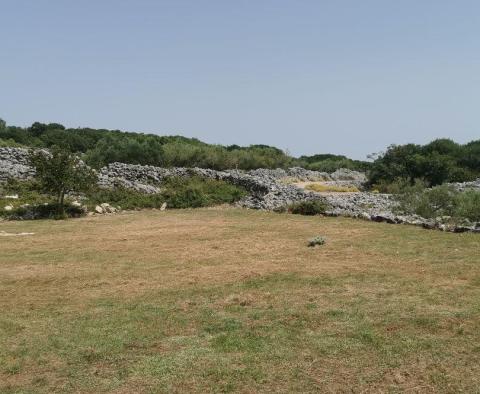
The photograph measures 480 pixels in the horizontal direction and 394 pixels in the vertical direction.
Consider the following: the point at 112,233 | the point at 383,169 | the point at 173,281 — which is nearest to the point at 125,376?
the point at 173,281

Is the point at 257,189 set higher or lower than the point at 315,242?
higher

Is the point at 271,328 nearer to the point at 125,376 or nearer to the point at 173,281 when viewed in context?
the point at 125,376

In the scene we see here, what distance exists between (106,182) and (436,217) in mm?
16187

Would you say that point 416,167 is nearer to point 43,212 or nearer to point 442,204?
point 442,204

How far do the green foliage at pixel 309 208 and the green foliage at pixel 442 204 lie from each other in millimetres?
3378

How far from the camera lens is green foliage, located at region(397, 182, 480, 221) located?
62.8ft

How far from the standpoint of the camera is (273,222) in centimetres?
1955

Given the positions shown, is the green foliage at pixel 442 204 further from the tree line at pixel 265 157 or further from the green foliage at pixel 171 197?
the tree line at pixel 265 157

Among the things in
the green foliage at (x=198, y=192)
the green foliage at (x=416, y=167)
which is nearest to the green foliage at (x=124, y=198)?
the green foliage at (x=198, y=192)

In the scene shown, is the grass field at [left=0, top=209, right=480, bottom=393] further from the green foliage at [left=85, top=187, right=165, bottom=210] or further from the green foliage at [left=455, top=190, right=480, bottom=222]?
the green foliage at [left=85, top=187, right=165, bottom=210]

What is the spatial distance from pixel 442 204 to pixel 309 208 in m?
5.52

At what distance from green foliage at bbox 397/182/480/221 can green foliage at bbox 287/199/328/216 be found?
338 cm

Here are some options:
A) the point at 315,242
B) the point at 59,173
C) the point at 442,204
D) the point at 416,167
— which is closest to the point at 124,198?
the point at 59,173

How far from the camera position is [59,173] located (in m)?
21.8
